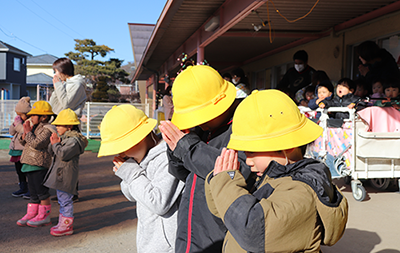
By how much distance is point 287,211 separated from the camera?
42.7 inches

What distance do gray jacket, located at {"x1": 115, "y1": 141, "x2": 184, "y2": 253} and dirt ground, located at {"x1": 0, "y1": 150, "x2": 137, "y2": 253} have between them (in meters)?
1.87

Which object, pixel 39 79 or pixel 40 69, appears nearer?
pixel 39 79

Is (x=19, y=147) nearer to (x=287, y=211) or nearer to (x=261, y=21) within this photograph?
(x=261, y=21)

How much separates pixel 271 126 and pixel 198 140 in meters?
0.42

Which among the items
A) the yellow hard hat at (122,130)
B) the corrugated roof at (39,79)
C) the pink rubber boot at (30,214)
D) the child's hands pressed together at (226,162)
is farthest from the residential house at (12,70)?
the child's hands pressed together at (226,162)

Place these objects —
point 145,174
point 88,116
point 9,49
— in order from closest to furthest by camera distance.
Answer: point 145,174
point 88,116
point 9,49

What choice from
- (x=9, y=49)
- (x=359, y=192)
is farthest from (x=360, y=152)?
(x=9, y=49)

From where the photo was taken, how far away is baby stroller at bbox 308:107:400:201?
15.8 ft

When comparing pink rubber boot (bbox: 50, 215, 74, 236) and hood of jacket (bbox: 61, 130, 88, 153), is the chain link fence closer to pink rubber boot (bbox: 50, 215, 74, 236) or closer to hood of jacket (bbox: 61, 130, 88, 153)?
hood of jacket (bbox: 61, 130, 88, 153)

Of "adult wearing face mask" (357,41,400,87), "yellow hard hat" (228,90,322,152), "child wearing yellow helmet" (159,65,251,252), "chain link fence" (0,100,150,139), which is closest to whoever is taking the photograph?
"yellow hard hat" (228,90,322,152)

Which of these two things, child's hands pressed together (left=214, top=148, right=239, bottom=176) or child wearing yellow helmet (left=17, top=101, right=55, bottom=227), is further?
child wearing yellow helmet (left=17, top=101, right=55, bottom=227)

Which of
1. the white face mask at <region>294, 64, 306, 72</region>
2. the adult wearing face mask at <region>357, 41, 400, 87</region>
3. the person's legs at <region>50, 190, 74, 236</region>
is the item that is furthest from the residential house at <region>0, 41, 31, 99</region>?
the adult wearing face mask at <region>357, 41, 400, 87</region>

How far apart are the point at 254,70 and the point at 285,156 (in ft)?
40.8

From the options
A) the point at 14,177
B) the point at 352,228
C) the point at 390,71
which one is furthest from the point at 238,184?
the point at 14,177
